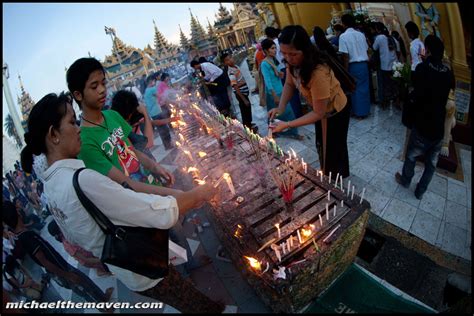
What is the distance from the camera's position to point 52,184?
5.60 feet

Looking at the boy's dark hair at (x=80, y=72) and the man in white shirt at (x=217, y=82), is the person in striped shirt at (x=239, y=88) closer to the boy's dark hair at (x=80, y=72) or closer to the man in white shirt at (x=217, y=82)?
the man in white shirt at (x=217, y=82)

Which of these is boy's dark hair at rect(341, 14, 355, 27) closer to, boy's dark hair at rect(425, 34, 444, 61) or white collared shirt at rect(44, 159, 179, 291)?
boy's dark hair at rect(425, 34, 444, 61)

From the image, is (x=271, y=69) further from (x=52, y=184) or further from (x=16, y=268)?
(x=16, y=268)

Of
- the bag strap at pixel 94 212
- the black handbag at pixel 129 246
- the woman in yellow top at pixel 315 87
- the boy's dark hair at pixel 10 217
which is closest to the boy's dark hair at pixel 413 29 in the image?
the woman in yellow top at pixel 315 87

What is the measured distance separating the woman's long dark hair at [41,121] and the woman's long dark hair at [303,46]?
2137 millimetres

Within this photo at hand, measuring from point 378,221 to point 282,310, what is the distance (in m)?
1.75

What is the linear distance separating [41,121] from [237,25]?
151 feet

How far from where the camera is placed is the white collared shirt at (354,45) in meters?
5.82

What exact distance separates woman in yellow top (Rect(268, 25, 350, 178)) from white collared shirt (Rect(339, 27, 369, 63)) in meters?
3.08

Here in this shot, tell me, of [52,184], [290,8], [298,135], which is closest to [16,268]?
[52,184]

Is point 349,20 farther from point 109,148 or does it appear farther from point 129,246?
point 129,246

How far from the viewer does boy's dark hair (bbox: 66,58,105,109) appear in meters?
2.34

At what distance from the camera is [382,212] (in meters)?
3.53

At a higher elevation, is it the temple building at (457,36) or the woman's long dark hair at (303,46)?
the woman's long dark hair at (303,46)
